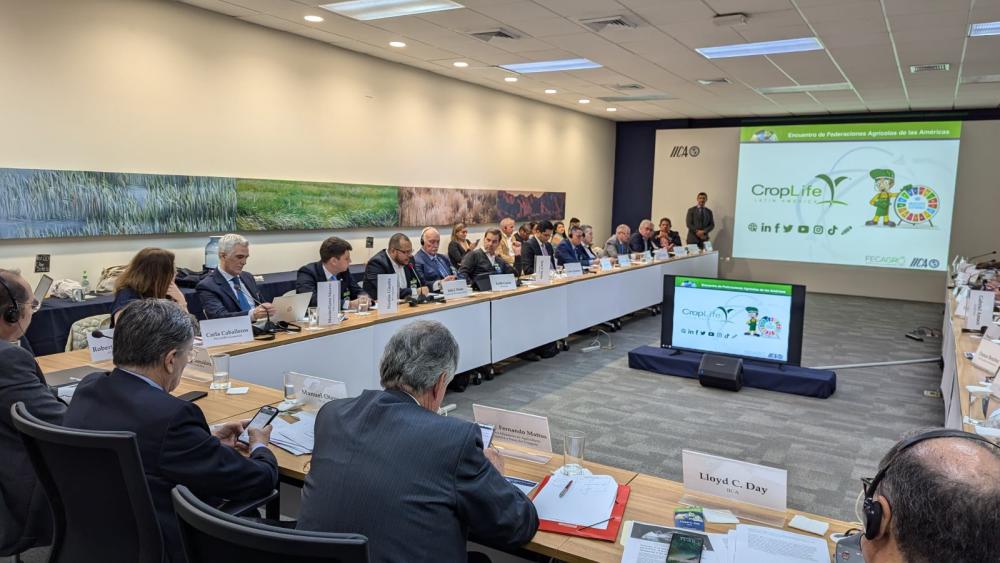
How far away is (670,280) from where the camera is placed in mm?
5430

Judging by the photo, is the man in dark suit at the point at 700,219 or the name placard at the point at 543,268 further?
the man in dark suit at the point at 700,219

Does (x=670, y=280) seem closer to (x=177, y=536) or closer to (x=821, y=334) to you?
(x=821, y=334)

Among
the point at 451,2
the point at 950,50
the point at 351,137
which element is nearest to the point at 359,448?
the point at 451,2

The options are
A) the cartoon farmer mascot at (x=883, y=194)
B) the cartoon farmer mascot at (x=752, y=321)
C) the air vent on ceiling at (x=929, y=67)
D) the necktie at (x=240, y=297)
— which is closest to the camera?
the necktie at (x=240, y=297)

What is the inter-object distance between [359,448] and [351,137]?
21.8 ft

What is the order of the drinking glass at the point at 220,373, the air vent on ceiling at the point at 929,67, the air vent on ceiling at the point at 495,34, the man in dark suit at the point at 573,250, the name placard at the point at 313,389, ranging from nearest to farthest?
1. the name placard at the point at 313,389
2. the drinking glass at the point at 220,373
3. the air vent on ceiling at the point at 495,34
4. the air vent on ceiling at the point at 929,67
5. the man in dark suit at the point at 573,250

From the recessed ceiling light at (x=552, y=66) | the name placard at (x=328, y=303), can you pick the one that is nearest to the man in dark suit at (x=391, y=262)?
the name placard at (x=328, y=303)

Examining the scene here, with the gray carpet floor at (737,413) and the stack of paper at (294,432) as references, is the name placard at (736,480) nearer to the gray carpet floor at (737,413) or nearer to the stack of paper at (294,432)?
the stack of paper at (294,432)

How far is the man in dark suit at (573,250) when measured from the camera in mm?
8328

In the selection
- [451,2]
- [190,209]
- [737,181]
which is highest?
[451,2]

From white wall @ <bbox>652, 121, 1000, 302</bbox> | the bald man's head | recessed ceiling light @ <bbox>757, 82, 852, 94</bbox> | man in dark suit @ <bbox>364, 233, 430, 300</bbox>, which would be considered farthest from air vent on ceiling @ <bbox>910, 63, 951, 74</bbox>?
the bald man's head

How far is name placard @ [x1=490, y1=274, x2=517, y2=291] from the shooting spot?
225 inches

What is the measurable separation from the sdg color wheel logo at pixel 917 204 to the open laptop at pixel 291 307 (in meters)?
10.2

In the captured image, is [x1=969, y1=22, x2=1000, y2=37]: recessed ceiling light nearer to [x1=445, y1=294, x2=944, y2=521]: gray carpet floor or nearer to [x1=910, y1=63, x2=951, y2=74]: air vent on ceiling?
[x1=910, y1=63, x2=951, y2=74]: air vent on ceiling
